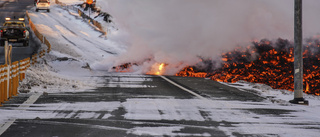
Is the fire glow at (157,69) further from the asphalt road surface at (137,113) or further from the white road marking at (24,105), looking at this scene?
the white road marking at (24,105)

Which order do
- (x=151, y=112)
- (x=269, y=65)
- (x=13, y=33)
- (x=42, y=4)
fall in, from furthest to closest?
(x=42, y=4), (x=13, y=33), (x=269, y=65), (x=151, y=112)

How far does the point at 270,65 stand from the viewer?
23391mm

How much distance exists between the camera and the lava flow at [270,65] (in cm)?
2267

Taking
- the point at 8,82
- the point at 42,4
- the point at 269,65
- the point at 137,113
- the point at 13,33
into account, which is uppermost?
the point at 42,4

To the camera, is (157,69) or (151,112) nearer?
(151,112)

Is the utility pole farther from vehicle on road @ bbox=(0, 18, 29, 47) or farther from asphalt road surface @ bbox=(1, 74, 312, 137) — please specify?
vehicle on road @ bbox=(0, 18, 29, 47)

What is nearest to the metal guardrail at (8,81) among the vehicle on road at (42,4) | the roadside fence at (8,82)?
the roadside fence at (8,82)

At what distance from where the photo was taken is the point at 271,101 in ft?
46.4

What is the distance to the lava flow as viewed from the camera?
2267 centimetres

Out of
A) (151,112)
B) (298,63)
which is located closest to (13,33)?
(298,63)

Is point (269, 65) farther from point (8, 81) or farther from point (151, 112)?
point (8, 81)

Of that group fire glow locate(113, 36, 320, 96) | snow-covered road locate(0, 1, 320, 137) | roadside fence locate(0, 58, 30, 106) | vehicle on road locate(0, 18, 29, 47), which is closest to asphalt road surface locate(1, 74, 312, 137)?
snow-covered road locate(0, 1, 320, 137)

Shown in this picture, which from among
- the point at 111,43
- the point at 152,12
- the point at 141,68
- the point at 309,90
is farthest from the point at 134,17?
the point at 111,43

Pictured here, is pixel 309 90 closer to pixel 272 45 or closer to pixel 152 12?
pixel 272 45
